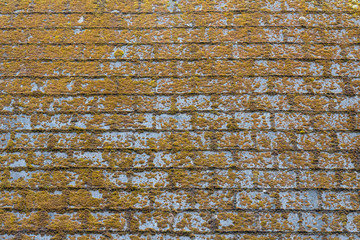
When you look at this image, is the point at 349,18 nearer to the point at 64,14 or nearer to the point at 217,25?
the point at 217,25

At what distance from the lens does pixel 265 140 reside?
2879mm

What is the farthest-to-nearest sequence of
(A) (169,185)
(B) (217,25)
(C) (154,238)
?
(B) (217,25)
(A) (169,185)
(C) (154,238)

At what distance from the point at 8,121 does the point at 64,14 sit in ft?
4.52

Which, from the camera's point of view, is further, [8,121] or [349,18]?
[349,18]

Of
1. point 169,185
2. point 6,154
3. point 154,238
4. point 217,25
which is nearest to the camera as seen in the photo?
point 154,238

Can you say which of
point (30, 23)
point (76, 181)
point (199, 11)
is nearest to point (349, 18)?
point (199, 11)

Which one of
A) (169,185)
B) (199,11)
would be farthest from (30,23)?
(169,185)

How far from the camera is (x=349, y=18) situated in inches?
139

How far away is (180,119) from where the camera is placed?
2.98 metres

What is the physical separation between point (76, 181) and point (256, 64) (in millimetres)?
2057

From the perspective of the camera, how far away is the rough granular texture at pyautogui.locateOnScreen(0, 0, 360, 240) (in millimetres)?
2619

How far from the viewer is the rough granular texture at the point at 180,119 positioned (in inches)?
103

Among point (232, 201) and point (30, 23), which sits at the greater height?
point (30, 23)

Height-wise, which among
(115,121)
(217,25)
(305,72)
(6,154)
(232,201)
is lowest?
(232,201)
